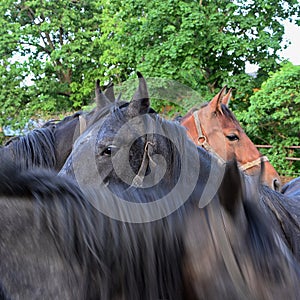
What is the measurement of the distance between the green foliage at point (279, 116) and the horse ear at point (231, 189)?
9.58 metres

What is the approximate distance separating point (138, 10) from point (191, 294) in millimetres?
14446

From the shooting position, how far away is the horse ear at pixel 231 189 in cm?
86

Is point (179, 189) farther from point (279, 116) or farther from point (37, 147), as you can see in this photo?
point (279, 116)

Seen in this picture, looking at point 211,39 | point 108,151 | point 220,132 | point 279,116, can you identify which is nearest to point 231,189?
point 108,151

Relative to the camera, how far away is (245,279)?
826 millimetres

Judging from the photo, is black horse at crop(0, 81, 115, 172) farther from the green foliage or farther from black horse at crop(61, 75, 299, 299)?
the green foliage

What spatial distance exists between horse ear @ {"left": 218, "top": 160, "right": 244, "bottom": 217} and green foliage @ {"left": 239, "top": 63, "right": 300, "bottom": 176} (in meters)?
9.58

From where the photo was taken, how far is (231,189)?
86 cm

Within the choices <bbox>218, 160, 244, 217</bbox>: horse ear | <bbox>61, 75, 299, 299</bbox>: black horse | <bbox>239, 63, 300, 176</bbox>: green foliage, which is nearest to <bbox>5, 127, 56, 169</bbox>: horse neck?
<bbox>61, 75, 299, 299</bbox>: black horse

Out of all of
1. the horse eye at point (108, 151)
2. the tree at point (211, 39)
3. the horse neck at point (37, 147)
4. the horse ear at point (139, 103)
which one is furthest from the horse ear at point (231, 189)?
the tree at point (211, 39)

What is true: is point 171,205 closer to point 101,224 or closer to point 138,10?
point 101,224

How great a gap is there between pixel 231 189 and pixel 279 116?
32.5 ft

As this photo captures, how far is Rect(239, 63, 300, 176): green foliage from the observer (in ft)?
33.0

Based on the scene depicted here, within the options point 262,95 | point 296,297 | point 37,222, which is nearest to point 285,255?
point 296,297
